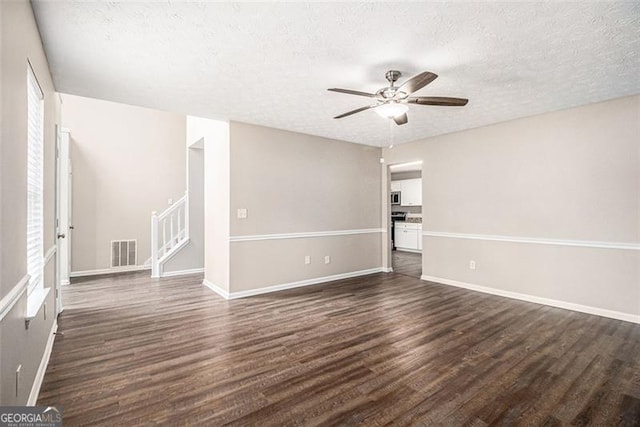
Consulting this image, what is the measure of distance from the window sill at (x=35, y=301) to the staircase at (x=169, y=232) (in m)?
3.11

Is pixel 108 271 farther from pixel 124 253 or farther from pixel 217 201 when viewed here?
pixel 217 201

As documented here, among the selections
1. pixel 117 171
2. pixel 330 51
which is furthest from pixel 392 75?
pixel 117 171

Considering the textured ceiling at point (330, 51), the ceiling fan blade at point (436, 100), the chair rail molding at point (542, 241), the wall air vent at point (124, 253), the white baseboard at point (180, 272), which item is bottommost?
the white baseboard at point (180, 272)

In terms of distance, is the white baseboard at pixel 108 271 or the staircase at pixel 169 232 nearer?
the staircase at pixel 169 232

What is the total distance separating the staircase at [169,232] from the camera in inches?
216

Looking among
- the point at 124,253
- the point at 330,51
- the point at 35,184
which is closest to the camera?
the point at 35,184

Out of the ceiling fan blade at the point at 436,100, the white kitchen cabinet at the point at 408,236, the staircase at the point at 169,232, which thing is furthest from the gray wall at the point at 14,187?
the white kitchen cabinet at the point at 408,236

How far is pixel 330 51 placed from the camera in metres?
2.37

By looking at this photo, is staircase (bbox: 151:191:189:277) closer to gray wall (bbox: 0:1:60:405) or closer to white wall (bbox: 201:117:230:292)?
white wall (bbox: 201:117:230:292)

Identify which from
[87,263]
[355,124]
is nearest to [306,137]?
[355,124]

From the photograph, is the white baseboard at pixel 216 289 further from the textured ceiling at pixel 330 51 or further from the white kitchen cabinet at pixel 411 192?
the white kitchen cabinet at pixel 411 192

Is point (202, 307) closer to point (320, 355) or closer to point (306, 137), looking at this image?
point (320, 355)

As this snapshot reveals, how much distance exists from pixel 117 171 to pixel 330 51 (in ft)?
18.1

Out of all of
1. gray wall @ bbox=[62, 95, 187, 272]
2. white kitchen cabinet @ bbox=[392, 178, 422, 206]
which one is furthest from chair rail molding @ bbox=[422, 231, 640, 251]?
gray wall @ bbox=[62, 95, 187, 272]
